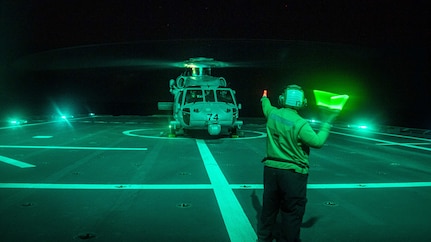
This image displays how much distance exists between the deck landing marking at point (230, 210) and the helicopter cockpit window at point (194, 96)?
6.97 meters

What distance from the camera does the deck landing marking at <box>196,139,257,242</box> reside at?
168 inches

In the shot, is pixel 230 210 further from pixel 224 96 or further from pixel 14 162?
pixel 224 96

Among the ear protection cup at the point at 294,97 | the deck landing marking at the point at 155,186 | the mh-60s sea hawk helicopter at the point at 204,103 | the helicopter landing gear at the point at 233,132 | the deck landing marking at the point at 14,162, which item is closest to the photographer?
the ear protection cup at the point at 294,97

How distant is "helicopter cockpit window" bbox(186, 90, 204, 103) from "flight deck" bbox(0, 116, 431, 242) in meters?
4.34

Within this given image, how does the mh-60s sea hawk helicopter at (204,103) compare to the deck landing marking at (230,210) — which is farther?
the mh-60s sea hawk helicopter at (204,103)

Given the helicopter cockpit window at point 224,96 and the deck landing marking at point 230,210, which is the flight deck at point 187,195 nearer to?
the deck landing marking at point 230,210

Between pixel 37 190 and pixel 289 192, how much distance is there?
179 inches

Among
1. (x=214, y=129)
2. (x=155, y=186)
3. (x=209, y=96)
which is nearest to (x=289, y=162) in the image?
(x=155, y=186)

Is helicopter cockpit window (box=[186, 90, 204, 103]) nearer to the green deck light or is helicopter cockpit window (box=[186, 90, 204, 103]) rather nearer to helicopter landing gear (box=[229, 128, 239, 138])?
helicopter landing gear (box=[229, 128, 239, 138])

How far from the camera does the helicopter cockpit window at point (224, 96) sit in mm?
15414

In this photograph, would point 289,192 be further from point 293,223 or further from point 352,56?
point 352,56

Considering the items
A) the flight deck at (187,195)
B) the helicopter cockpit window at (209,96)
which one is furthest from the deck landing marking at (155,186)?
the helicopter cockpit window at (209,96)

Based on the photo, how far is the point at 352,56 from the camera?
15109 mm

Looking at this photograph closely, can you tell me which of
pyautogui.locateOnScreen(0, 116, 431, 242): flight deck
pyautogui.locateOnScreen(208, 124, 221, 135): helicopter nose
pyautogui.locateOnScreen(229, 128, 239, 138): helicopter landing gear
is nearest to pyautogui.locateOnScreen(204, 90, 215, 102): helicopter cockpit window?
pyautogui.locateOnScreen(208, 124, 221, 135): helicopter nose
